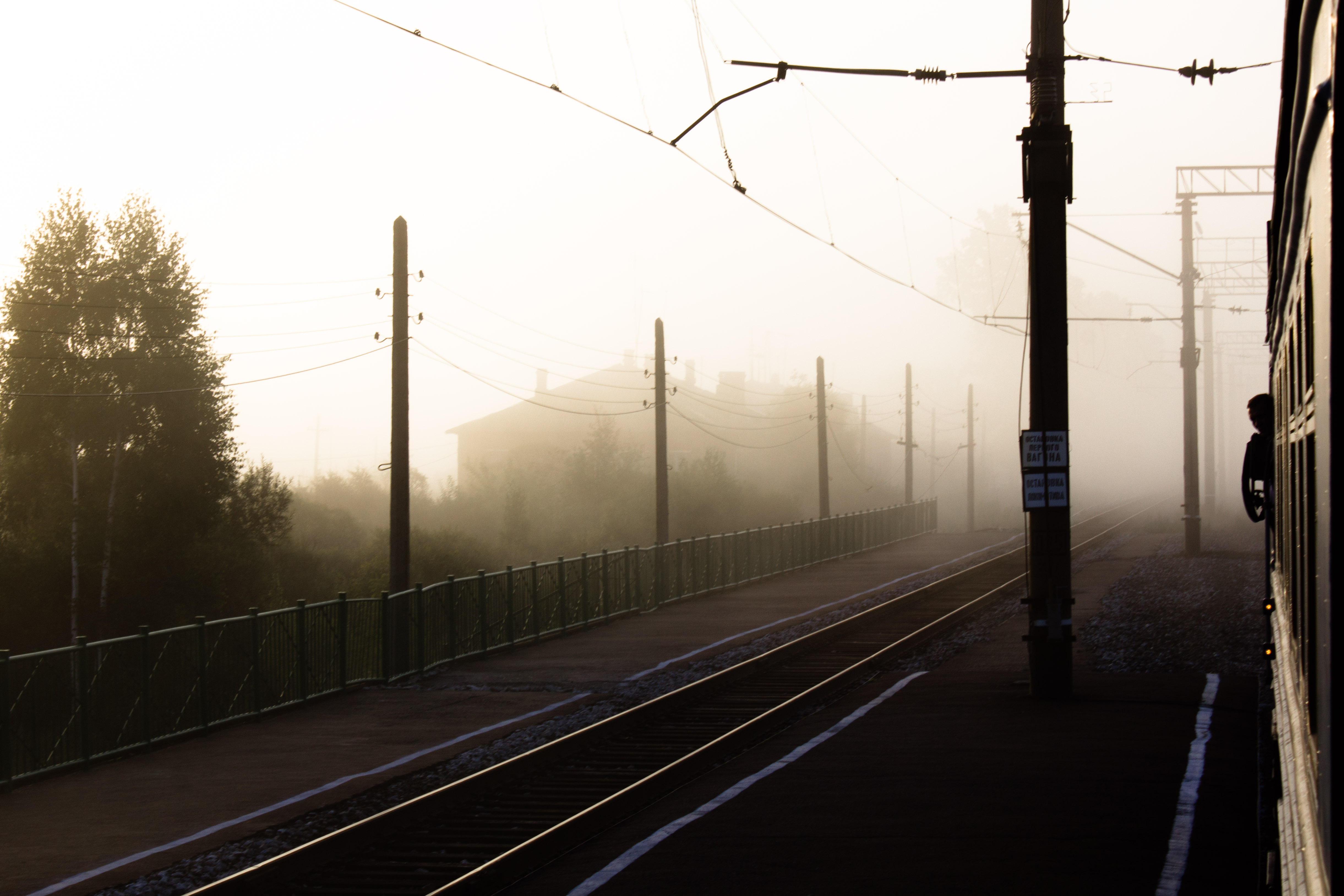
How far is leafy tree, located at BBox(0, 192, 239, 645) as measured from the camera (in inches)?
1500

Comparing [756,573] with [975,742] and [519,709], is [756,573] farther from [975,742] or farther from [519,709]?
[975,742]

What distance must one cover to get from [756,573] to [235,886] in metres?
28.3

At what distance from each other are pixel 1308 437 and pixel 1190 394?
1277 inches

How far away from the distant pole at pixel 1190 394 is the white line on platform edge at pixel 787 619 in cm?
706

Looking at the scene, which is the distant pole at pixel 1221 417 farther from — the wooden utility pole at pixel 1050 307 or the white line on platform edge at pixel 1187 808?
the white line on platform edge at pixel 1187 808

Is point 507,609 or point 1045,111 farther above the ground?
point 1045,111

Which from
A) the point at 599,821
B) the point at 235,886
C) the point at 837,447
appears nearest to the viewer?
the point at 235,886

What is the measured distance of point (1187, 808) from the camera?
8734mm

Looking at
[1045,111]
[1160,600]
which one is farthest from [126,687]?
[1160,600]

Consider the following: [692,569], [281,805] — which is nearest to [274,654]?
[281,805]

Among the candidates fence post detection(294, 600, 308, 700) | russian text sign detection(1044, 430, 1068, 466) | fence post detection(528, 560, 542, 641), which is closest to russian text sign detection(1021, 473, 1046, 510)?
russian text sign detection(1044, 430, 1068, 466)

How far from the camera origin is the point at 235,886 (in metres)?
7.29

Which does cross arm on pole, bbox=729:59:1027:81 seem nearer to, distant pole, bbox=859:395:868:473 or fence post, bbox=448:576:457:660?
fence post, bbox=448:576:457:660

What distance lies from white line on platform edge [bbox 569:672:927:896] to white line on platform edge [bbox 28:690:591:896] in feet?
11.2
